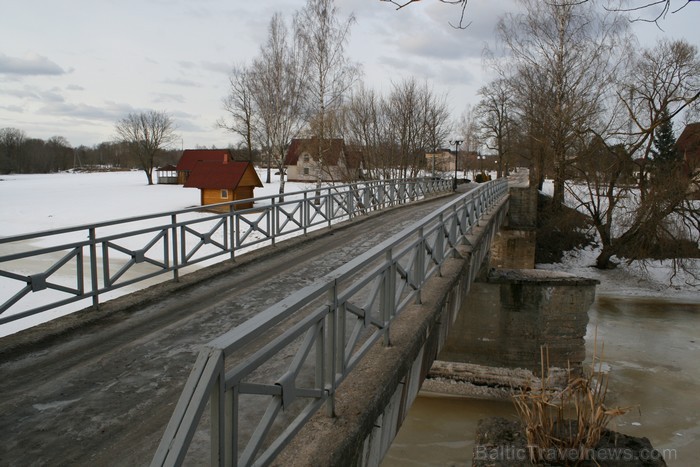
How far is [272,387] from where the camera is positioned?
7.86 ft

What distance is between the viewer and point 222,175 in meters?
33.4

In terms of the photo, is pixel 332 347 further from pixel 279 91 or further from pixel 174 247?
pixel 279 91

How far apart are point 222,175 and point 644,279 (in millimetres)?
24910

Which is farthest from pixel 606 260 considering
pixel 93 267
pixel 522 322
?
pixel 93 267

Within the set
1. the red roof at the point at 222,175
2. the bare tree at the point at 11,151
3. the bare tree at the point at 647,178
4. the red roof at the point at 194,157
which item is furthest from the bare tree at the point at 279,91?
the bare tree at the point at 11,151

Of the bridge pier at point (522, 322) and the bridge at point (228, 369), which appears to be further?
the bridge pier at point (522, 322)

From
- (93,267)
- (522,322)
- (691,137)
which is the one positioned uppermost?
(691,137)

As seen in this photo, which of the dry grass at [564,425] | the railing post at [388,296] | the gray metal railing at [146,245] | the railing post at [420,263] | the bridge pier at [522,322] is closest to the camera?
→ the dry grass at [564,425]

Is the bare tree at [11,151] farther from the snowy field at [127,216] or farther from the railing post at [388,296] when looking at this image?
the railing post at [388,296]

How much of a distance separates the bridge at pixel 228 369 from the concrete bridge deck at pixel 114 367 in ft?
0.04

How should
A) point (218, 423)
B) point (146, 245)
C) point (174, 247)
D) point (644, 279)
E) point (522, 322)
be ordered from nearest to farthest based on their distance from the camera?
point (218, 423) < point (146, 245) < point (174, 247) < point (522, 322) < point (644, 279)

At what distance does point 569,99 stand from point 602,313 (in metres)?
10.8

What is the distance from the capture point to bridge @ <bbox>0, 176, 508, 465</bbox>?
2201 millimetres

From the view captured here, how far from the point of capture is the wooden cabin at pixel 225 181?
32.5m
